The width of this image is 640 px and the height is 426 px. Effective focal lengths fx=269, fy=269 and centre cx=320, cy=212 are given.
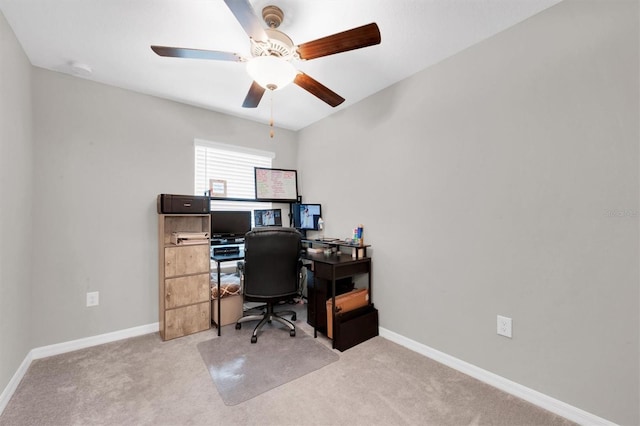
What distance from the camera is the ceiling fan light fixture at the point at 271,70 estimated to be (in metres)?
1.58

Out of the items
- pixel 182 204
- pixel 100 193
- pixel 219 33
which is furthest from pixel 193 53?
pixel 100 193

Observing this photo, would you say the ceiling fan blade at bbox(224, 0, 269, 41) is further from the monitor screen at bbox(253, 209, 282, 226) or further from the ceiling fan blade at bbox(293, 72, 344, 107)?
the monitor screen at bbox(253, 209, 282, 226)

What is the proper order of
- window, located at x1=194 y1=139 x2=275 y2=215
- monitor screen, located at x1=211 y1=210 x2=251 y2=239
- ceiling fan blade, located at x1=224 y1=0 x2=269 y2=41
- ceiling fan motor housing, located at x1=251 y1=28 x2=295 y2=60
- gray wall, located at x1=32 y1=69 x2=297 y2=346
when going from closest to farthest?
ceiling fan blade, located at x1=224 y1=0 x2=269 y2=41, ceiling fan motor housing, located at x1=251 y1=28 x2=295 y2=60, gray wall, located at x1=32 y1=69 x2=297 y2=346, monitor screen, located at x1=211 y1=210 x2=251 y2=239, window, located at x1=194 y1=139 x2=275 y2=215

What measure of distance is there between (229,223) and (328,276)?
1423mm

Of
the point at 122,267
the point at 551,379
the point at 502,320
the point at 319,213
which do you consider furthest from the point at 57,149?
the point at 551,379

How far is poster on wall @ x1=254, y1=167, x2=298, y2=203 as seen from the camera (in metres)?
3.57

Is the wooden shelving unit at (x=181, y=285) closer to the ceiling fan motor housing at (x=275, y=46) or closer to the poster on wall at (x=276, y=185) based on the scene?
the poster on wall at (x=276, y=185)

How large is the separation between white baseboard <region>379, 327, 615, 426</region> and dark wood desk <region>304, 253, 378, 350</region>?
508 millimetres

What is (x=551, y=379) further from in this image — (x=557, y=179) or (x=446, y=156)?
(x=446, y=156)

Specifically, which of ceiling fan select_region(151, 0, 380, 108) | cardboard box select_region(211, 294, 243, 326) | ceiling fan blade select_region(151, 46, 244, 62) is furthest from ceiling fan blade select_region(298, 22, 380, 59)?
cardboard box select_region(211, 294, 243, 326)

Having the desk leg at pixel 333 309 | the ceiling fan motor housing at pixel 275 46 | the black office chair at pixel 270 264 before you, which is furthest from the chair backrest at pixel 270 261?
the ceiling fan motor housing at pixel 275 46

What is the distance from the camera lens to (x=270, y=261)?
8.26 ft

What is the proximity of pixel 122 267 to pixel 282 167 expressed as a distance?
2.23 m

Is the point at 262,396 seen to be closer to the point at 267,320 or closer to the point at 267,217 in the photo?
the point at 267,320
